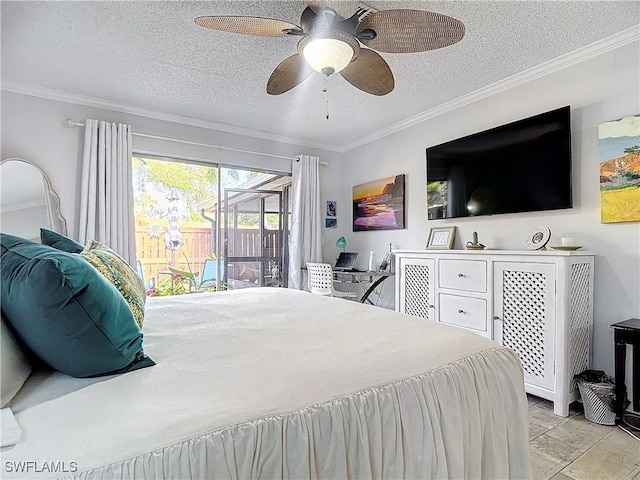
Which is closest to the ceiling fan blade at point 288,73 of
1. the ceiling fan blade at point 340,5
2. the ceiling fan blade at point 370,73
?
the ceiling fan blade at point 370,73

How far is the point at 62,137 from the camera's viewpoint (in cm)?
328

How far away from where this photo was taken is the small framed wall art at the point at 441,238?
340 centimetres

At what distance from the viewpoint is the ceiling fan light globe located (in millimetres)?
Answer: 1745

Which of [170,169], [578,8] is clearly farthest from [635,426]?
[170,169]

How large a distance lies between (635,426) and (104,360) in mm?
2802

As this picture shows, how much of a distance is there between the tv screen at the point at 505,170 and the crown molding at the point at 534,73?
1.18 ft

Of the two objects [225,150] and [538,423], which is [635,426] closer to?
[538,423]

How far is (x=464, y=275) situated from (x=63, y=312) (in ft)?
8.79

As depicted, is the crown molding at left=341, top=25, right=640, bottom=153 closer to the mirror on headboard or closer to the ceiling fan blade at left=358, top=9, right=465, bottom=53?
the ceiling fan blade at left=358, top=9, right=465, bottom=53

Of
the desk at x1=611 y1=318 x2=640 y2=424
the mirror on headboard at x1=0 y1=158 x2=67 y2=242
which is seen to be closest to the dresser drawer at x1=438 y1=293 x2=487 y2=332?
the desk at x1=611 y1=318 x2=640 y2=424

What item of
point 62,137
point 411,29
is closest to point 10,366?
point 411,29

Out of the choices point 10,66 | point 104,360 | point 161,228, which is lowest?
point 104,360

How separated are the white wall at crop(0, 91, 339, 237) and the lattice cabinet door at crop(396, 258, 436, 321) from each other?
264 cm

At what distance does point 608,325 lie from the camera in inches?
93.2
